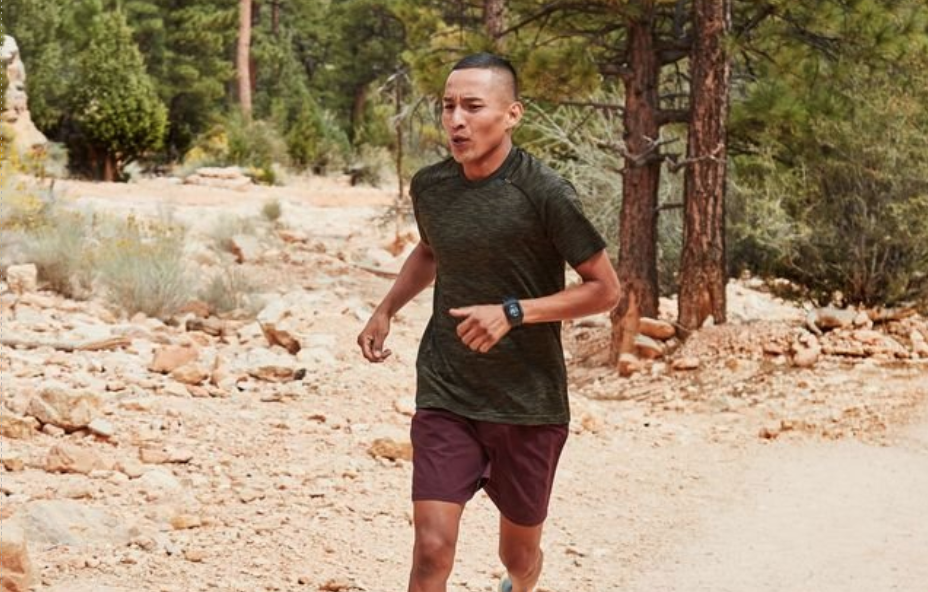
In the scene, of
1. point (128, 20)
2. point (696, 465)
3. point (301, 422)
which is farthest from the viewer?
point (128, 20)

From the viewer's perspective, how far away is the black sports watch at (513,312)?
3.40m

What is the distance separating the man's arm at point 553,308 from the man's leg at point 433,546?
0.47 metres

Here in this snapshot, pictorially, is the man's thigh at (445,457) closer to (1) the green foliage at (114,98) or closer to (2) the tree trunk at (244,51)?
(1) the green foliage at (114,98)

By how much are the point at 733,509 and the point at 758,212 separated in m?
4.92

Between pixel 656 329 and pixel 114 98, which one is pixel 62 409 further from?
pixel 114 98

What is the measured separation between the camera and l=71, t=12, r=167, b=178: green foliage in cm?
2911

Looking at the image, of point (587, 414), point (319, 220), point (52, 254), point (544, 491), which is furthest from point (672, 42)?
point (319, 220)

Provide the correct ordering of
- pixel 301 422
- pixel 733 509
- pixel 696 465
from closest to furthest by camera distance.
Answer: pixel 733 509, pixel 301 422, pixel 696 465

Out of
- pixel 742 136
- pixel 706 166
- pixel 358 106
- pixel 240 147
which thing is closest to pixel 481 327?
pixel 706 166

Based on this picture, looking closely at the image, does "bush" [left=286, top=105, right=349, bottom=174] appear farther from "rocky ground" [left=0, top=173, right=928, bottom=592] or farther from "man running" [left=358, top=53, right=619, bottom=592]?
"man running" [left=358, top=53, right=619, bottom=592]

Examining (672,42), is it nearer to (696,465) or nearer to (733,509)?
(696,465)

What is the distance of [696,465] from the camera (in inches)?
329

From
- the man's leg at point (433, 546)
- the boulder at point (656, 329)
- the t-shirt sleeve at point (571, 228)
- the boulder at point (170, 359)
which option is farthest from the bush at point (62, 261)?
the t-shirt sleeve at point (571, 228)

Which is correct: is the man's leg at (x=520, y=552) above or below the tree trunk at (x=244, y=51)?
below
